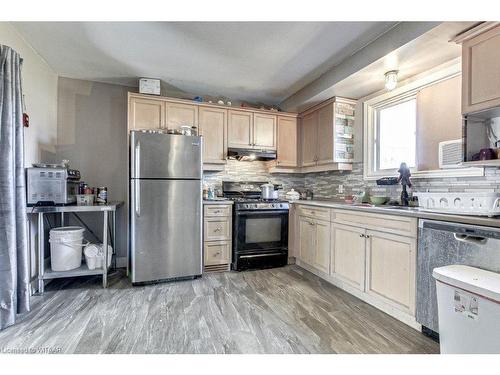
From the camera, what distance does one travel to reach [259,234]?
10.6ft

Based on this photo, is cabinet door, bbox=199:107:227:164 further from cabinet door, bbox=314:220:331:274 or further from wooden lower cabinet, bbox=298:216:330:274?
cabinet door, bbox=314:220:331:274

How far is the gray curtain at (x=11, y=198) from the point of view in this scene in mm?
1798

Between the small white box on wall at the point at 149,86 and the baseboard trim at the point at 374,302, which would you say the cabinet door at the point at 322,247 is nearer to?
the baseboard trim at the point at 374,302

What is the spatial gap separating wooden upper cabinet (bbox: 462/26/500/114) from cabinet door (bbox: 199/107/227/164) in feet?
8.45

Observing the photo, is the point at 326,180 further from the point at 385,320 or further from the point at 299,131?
the point at 385,320

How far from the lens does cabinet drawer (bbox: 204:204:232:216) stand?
10.1ft

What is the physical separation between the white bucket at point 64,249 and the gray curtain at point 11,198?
0.58 meters

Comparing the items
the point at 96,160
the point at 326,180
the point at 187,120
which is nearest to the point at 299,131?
the point at 326,180

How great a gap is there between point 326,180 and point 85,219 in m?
3.35

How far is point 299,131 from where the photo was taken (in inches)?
155

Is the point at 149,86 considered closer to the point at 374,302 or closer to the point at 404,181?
the point at 404,181

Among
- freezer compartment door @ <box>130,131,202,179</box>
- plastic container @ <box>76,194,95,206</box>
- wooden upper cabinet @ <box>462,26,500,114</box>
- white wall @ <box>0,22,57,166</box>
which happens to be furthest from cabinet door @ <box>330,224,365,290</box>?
white wall @ <box>0,22,57,166</box>

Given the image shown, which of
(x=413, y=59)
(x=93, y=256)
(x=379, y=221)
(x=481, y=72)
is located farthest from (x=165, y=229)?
(x=481, y=72)
